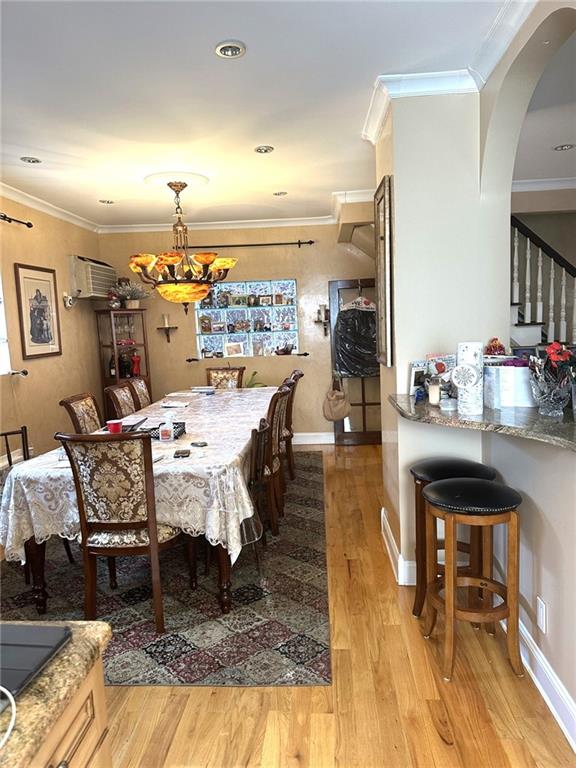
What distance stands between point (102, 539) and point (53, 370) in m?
2.98

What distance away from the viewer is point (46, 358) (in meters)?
4.70

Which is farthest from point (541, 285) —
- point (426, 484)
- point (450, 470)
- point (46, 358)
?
point (46, 358)

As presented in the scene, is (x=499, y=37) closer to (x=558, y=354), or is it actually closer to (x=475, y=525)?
(x=558, y=354)

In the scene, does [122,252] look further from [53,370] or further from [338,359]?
[338,359]

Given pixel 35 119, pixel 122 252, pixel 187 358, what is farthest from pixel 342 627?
pixel 122 252

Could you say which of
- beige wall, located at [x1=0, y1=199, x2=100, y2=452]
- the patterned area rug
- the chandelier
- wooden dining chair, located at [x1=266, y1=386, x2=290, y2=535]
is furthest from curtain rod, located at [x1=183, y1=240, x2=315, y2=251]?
the patterned area rug

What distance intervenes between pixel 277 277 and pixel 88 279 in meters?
2.13

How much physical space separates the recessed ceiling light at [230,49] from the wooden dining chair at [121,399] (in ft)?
8.82

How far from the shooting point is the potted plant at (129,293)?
5.63 metres

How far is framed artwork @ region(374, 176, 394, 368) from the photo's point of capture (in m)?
2.64

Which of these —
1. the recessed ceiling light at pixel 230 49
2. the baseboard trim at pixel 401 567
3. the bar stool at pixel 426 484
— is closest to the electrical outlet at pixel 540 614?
the bar stool at pixel 426 484

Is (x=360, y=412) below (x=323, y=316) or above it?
below

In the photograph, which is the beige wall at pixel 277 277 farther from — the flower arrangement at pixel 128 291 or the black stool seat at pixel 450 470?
the black stool seat at pixel 450 470

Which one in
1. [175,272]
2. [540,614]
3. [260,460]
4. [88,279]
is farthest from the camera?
[88,279]
